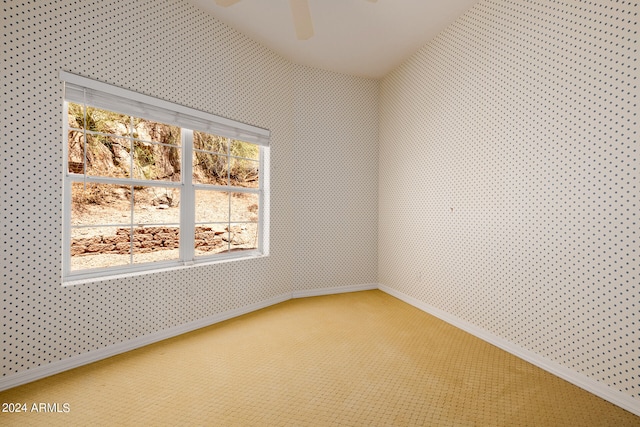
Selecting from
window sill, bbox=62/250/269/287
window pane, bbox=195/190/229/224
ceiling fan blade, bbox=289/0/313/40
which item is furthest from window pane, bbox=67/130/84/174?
ceiling fan blade, bbox=289/0/313/40

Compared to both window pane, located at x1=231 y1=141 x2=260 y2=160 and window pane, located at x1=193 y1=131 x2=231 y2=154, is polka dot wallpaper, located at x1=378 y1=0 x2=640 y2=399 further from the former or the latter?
window pane, located at x1=193 y1=131 x2=231 y2=154

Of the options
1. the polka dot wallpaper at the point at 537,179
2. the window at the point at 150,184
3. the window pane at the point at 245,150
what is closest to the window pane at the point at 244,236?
the window at the point at 150,184

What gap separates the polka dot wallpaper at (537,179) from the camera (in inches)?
67.4

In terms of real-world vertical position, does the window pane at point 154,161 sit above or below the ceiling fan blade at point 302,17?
below

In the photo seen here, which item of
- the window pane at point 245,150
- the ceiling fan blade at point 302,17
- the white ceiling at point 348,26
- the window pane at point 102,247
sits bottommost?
the window pane at point 102,247

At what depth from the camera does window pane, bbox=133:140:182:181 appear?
2.49 meters

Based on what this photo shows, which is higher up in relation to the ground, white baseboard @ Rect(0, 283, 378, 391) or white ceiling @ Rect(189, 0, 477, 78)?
white ceiling @ Rect(189, 0, 477, 78)

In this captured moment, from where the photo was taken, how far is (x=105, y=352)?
2.12 m

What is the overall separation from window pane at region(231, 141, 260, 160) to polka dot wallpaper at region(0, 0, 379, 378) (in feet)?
0.75

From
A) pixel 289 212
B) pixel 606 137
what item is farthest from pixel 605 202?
pixel 289 212

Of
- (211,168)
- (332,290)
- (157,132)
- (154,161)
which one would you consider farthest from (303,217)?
(157,132)

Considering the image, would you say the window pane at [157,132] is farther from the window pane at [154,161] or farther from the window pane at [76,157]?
the window pane at [76,157]

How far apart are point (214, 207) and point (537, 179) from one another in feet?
9.94

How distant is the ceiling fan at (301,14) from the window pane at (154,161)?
4.36 feet
